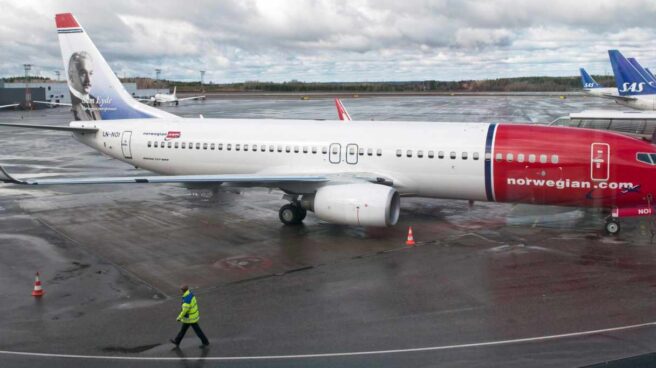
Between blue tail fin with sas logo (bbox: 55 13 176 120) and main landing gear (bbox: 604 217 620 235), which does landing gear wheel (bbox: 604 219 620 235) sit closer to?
main landing gear (bbox: 604 217 620 235)

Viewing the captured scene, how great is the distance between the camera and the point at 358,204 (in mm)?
18688

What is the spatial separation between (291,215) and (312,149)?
273 centimetres

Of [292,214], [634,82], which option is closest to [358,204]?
[292,214]

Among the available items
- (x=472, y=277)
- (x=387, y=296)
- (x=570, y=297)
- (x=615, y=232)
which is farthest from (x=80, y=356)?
(x=615, y=232)

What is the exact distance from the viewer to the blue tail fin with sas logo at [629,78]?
163 ft

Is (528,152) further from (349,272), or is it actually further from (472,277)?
(349,272)

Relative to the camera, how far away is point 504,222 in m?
21.5

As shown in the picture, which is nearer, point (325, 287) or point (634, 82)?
point (325, 287)

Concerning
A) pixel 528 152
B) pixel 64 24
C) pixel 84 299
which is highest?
pixel 64 24

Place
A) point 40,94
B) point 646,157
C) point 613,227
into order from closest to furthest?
point 646,157
point 613,227
point 40,94

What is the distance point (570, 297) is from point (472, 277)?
246cm

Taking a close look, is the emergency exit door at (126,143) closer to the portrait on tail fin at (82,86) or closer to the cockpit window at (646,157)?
the portrait on tail fin at (82,86)

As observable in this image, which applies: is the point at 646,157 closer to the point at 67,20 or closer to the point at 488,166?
the point at 488,166

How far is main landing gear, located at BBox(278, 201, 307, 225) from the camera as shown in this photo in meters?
21.0
